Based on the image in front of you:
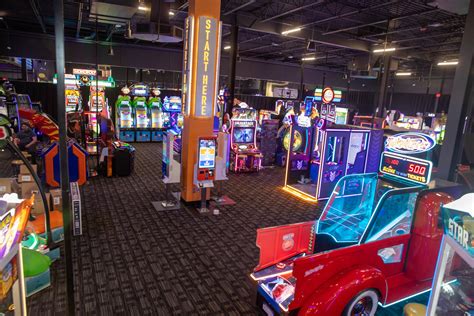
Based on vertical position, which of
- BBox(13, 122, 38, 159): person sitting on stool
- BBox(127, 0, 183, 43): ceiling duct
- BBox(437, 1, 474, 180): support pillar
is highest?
BBox(127, 0, 183, 43): ceiling duct

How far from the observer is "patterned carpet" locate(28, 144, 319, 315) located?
3.45 meters

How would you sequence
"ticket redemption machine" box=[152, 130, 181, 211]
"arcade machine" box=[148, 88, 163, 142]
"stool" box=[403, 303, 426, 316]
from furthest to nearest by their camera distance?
"arcade machine" box=[148, 88, 163, 142] < "ticket redemption machine" box=[152, 130, 181, 211] < "stool" box=[403, 303, 426, 316]

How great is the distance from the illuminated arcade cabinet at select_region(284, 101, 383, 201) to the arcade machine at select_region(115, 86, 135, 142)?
6880 millimetres

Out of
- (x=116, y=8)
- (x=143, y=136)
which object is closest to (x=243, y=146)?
(x=116, y=8)

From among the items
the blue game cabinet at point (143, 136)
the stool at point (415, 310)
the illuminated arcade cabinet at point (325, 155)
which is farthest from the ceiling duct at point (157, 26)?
the blue game cabinet at point (143, 136)

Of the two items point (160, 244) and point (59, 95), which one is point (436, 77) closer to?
point (160, 244)

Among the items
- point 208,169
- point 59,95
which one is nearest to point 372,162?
point 208,169

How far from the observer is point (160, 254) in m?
4.46

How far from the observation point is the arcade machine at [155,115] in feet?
42.0

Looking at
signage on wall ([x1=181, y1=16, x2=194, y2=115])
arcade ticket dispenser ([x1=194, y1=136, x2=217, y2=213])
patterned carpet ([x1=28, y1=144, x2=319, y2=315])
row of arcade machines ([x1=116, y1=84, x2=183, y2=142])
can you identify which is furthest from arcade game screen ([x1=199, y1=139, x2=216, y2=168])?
row of arcade machines ([x1=116, y1=84, x2=183, y2=142])

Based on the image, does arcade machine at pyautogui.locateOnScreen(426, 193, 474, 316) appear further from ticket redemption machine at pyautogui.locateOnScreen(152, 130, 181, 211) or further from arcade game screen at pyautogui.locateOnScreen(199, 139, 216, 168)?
ticket redemption machine at pyautogui.locateOnScreen(152, 130, 181, 211)

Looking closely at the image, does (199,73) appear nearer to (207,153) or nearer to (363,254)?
(207,153)

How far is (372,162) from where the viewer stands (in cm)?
762

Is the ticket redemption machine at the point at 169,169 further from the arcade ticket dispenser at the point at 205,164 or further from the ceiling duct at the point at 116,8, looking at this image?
the ceiling duct at the point at 116,8
